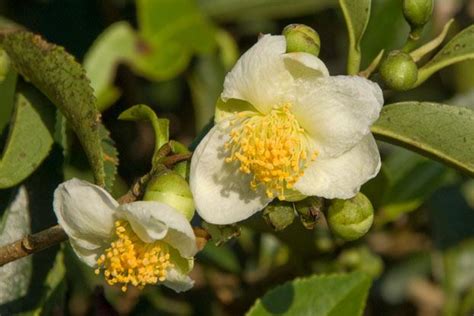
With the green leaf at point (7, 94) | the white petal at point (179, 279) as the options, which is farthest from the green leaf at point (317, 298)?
the green leaf at point (7, 94)

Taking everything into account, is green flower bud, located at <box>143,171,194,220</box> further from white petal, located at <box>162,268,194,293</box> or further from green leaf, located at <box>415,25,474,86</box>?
green leaf, located at <box>415,25,474,86</box>

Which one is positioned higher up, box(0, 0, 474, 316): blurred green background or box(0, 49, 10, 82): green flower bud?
box(0, 49, 10, 82): green flower bud

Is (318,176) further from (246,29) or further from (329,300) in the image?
(246,29)

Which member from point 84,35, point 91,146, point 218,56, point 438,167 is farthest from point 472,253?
point 91,146

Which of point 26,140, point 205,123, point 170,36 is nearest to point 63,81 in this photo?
point 26,140

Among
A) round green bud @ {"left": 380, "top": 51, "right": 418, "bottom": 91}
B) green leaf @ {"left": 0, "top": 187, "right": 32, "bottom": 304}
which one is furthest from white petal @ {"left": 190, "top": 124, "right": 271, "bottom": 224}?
green leaf @ {"left": 0, "top": 187, "right": 32, "bottom": 304}

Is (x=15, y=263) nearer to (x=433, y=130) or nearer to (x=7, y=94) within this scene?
(x=7, y=94)
